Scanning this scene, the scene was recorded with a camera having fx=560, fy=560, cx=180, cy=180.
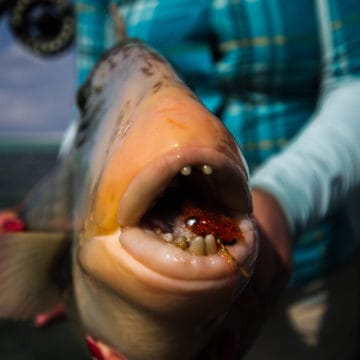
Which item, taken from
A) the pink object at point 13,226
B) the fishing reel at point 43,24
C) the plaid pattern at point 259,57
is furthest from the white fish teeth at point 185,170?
the fishing reel at point 43,24

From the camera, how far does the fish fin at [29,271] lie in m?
0.84

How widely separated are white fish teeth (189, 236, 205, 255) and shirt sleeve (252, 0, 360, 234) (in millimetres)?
378

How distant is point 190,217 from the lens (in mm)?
501

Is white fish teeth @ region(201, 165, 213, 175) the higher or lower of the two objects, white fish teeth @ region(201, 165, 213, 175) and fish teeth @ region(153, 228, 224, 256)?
the higher

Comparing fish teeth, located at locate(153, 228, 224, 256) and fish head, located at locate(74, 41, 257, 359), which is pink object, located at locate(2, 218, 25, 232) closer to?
fish head, located at locate(74, 41, 257, 359)

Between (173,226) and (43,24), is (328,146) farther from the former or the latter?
(43,24)

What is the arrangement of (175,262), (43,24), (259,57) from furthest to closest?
(43,24), (259,57), (175,262)

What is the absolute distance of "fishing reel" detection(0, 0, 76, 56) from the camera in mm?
2082

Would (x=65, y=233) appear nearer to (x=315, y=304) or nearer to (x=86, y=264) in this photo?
(x=86, y=264)

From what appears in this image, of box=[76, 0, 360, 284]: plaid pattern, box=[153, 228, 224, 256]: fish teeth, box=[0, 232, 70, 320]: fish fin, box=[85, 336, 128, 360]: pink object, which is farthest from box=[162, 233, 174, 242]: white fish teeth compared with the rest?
box=[76, 0, 360, 284]: plaid pattern

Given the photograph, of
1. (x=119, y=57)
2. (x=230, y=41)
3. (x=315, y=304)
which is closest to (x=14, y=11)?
(x=230, y=41)

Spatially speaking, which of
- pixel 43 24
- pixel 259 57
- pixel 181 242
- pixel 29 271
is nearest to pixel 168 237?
pixel 181 242

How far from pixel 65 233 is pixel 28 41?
1.48m

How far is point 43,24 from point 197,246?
1863mm
